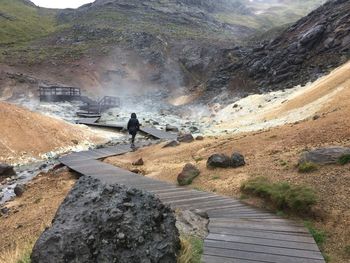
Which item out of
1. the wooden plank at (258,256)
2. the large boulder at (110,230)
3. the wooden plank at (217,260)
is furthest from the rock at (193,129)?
the large boulder at (110,230)

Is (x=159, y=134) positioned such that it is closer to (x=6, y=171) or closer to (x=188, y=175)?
(x=6, y=171)

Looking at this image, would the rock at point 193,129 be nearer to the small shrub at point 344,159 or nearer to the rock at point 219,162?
the rock at point 219,162

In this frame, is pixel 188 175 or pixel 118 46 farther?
A: pixel 118 46

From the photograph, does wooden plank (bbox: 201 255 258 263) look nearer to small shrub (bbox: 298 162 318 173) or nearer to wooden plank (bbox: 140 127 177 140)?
small shrub (bbox: 298 162 318 173)

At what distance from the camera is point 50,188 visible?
17031mm

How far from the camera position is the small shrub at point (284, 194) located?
29.2 feet

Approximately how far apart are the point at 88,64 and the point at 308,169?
6665 cm

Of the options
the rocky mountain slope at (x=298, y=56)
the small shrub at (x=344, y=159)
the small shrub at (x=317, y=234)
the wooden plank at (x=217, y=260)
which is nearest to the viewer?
the wooden plank at (x=217, y=260)

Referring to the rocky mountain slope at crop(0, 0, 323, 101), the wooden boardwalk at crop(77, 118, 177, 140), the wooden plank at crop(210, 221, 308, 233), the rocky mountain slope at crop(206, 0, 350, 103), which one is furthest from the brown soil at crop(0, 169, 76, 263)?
the rocky mountain slope at crop(0, 0, 323, 101)

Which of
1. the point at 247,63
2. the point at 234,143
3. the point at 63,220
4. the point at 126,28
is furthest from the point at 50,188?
the point at 126,28

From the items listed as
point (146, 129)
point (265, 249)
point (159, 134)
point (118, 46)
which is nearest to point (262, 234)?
point (265, 249)

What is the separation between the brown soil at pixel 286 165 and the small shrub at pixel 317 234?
10 centimetres

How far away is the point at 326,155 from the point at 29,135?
64.7 feet

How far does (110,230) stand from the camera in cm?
536
